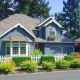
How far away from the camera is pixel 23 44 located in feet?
159

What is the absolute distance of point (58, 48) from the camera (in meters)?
53.5

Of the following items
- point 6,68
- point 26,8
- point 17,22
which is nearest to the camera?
point 6,68

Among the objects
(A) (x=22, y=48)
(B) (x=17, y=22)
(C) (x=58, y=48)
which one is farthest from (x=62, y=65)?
(B) (x=17, y=22)

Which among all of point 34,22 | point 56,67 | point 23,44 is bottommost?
point 56,67

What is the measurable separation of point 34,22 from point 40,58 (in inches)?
585

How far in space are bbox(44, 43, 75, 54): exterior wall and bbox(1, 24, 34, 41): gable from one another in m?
3.94

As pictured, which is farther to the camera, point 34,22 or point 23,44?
point 34,22

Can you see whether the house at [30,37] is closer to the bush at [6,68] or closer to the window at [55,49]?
the window at [55,49]

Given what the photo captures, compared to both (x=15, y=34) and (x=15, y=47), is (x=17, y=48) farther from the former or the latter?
(x=15, y=34)

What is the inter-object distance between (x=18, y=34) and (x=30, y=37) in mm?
1979

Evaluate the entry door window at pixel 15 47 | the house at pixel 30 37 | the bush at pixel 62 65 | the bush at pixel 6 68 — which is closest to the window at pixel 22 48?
the house at pixel 30 37

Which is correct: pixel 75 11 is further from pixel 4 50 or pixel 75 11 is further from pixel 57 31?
pixel 4 50

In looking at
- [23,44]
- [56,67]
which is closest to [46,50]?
[23,44]

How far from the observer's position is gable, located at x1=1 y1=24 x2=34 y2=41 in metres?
47.2
